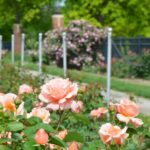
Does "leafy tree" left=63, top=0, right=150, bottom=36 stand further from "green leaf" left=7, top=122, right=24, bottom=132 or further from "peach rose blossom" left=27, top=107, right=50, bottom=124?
"green leaf" left=7, top=122, right=24, bottom=132

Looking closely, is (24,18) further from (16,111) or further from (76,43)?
(16,111)

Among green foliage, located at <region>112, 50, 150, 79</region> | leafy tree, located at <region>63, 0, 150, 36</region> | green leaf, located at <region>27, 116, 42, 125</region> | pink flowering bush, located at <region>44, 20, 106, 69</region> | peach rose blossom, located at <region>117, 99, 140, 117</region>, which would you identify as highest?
leafy tree, located at <region>63, 0, 150, 36</region>

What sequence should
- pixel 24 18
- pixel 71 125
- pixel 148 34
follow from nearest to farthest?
pixel 71 125
pixel 148 34
pixel 24 18

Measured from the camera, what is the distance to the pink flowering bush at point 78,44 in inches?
1196

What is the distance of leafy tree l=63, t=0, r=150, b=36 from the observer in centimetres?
4891

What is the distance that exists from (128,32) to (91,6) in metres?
3.47

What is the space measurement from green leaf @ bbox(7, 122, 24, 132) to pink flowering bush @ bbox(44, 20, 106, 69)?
2680cm

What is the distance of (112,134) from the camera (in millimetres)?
3305

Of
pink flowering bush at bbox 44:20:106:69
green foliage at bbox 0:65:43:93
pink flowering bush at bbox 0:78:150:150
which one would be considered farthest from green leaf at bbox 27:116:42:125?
pink flowering bush at bbox 44:20:106:69

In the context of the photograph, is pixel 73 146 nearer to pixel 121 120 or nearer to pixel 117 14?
pixel 121 120

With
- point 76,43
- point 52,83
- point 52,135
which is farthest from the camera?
point 76,43

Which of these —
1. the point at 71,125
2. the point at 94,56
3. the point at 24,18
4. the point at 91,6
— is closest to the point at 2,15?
the point at 24,18

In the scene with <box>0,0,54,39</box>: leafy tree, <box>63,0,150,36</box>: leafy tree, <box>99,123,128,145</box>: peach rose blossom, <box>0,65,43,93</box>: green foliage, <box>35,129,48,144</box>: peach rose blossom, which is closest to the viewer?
<box>35,129,48,144</box>: peach rose blossom

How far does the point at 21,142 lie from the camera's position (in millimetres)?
3230
